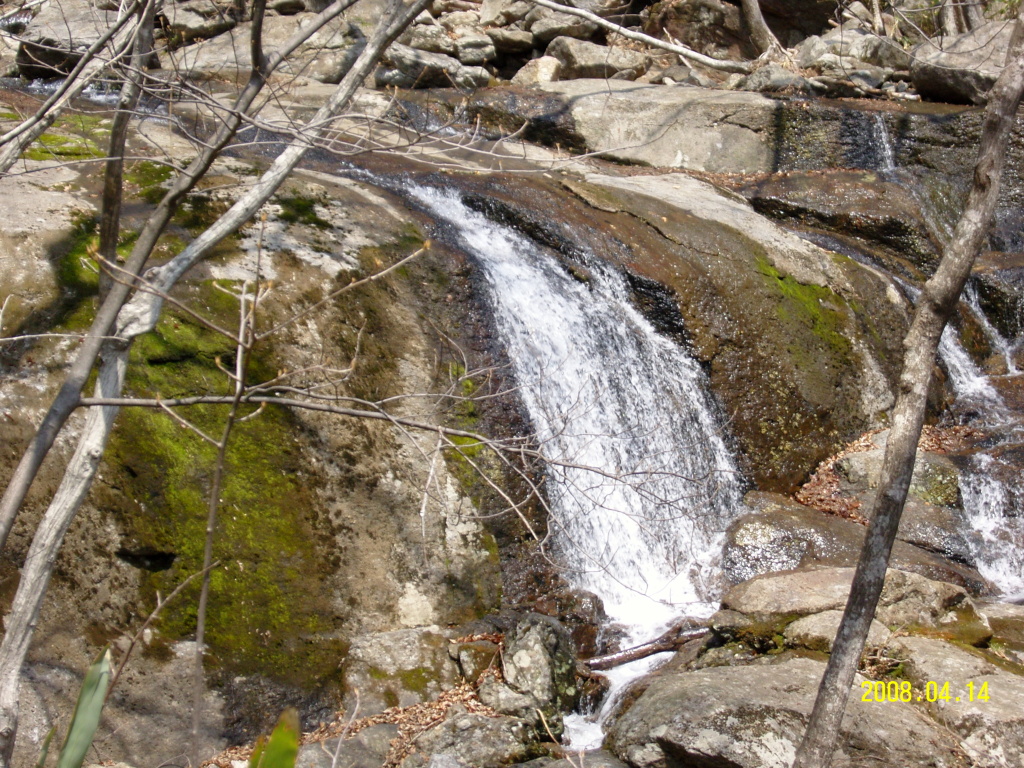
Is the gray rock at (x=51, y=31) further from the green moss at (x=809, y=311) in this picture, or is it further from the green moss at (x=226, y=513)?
the green moss at (x=809, y=311)

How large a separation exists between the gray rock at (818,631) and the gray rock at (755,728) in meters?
0.46

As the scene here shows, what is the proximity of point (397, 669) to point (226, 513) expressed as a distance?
147 centimetres

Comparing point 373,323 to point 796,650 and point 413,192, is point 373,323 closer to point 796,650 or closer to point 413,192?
point 413,192

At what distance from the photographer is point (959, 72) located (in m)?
13.9

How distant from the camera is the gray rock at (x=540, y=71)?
1572 cm

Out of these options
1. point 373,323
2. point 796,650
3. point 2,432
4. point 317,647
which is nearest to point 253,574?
point 317,647

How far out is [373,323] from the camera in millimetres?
6539

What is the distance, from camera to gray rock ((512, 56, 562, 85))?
1572cm

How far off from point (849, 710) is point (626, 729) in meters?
1.18

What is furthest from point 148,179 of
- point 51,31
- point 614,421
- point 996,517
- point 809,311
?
point 51,31

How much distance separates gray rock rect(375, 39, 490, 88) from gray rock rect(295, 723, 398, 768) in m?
10.3

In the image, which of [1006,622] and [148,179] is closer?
[1006,622]

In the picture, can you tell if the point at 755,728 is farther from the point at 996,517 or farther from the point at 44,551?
the point at 996,517

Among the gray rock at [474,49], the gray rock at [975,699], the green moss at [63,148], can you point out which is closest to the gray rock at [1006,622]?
the gray rock at [975,699]
